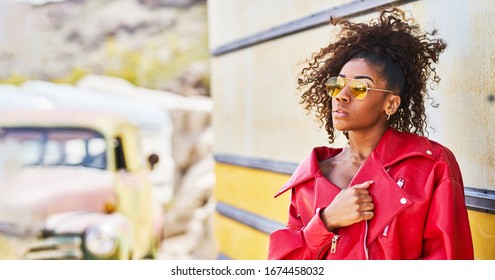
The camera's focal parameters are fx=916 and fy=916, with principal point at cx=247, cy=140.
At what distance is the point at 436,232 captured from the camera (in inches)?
73.2

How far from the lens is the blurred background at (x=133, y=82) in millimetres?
8302

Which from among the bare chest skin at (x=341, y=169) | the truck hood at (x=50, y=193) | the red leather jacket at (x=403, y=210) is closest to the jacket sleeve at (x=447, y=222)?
the red leather jacket at (x=403, y=210)

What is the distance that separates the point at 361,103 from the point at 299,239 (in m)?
0.33

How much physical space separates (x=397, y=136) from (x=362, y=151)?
0.12 m

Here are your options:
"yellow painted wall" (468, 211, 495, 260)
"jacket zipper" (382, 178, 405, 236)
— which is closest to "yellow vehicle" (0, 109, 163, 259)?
"yellow painted wall" (468, 211, 495, 260)

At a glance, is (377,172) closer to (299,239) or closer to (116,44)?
(299,239)

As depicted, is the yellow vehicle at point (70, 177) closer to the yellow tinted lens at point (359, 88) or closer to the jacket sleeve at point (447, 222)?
the yellow tinted lens at point (359, 88)

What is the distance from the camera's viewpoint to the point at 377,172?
6.39ft

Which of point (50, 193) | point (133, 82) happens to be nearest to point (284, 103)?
point (50, 193)

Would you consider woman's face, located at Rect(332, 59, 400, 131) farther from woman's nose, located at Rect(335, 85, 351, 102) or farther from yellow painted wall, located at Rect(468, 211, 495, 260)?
yellow painted wall, located at Rect(468, 211, 495, 260)

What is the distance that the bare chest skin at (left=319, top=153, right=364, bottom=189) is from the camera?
6.79 feet

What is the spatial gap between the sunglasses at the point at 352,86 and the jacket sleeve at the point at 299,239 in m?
0.26

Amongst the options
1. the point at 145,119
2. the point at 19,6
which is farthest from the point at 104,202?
the point at 19,6
